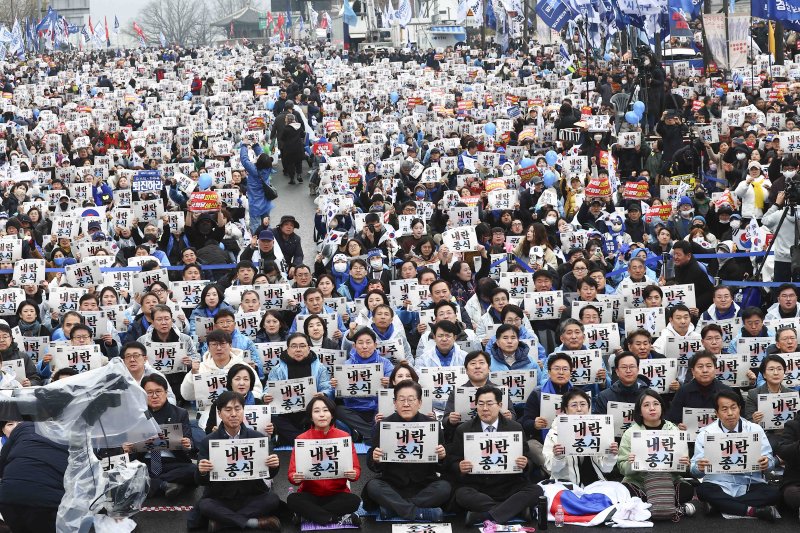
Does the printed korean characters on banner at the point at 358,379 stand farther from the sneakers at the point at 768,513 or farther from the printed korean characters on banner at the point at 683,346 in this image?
the sneakers at the point at 768,513

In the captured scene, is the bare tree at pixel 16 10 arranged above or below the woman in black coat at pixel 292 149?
above

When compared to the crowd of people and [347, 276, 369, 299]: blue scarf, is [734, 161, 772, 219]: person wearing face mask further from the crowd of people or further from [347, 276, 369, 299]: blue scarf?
[347, 276, 369, 299]: blue scarf

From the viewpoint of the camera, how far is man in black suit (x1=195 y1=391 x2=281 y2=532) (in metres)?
10.1

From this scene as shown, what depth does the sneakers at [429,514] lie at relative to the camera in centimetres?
1034

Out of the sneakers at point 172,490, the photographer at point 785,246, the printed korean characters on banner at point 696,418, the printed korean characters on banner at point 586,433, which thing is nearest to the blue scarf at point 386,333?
the sneakers at point 172,490

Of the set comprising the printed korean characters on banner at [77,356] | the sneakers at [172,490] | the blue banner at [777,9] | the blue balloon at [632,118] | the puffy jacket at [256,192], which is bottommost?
the sneakers at [172,490]

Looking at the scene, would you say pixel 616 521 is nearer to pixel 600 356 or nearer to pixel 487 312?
pixel 600 356

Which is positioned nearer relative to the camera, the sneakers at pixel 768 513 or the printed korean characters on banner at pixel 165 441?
the sneakers at pixel 768 513

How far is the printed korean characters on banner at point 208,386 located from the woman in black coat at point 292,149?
1671cm

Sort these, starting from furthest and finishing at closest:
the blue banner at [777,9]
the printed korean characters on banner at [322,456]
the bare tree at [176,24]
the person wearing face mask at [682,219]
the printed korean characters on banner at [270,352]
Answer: the bare tree at [176,24] → the blue banner at [777,9] → the person wearing face mask at [682,219] → the printed korean characters on banner at [270,352] → the printed korean characters on banner at [322,456]

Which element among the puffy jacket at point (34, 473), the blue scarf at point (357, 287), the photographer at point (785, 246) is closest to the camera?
the puffy jacket at point (34, 473)

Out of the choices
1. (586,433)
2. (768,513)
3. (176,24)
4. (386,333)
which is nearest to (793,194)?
(386,333)

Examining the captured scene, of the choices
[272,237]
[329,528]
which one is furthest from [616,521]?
[272,237]

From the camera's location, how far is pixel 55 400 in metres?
8.39
